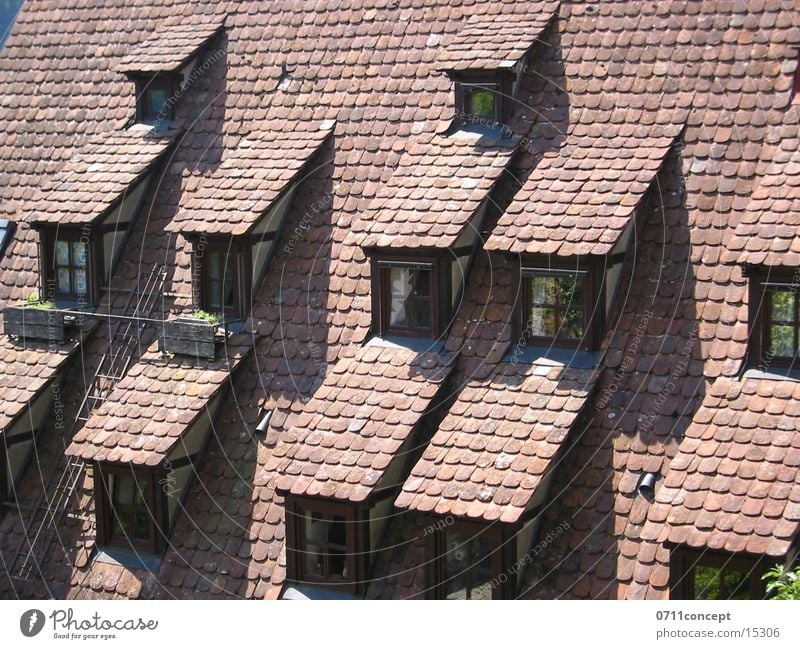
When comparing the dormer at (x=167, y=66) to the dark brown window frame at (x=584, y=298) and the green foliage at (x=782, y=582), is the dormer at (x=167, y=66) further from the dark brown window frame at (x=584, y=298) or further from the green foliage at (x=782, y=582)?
the green foliage at (x=782, y=582)

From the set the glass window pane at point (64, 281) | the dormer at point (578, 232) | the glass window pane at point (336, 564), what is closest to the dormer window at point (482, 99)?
the dormer at point (578, 232)

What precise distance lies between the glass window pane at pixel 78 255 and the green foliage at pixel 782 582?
1321 centimetres

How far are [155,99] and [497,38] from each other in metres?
6.90

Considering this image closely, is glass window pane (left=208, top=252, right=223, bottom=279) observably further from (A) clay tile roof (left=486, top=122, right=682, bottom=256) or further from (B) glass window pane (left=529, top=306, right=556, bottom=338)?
(B) glass window pane (left=529, top=306, right=556, bottom=338)

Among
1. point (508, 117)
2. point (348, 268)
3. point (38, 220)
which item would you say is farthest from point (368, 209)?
point (38, 220)

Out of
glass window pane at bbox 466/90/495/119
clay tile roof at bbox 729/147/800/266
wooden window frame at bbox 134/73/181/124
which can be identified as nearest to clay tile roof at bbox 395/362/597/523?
clay tile roof at bbox 729/147/800/266

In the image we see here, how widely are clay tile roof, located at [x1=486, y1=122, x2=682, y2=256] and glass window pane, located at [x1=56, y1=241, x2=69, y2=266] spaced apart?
8.48 meters

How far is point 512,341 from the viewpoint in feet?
74.7

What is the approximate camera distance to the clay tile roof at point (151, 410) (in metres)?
23.9

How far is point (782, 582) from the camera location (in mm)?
18766

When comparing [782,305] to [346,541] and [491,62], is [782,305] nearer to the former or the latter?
[491,62]

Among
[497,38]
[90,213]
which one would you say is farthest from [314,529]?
[497,38]

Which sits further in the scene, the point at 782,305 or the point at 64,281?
the point at 64,281

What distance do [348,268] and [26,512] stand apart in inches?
264
